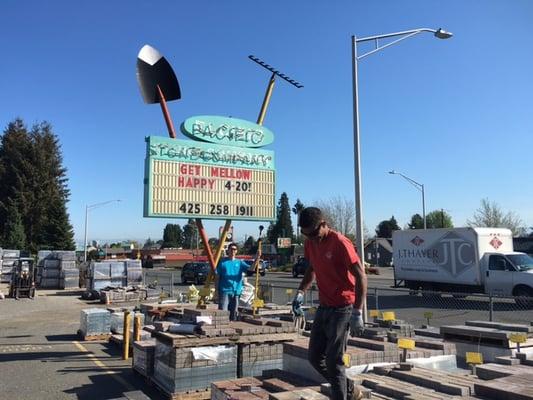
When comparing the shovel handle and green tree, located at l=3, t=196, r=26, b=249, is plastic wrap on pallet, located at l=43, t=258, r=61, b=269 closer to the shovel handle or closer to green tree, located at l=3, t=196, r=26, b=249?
green tree, located at l=3, t=196, r=26, b=249

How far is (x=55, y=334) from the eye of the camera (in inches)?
517

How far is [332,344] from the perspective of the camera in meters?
4.45

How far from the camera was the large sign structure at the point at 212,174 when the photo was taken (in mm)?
11648

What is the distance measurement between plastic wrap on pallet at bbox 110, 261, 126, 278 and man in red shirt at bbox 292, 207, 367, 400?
76.4 feet

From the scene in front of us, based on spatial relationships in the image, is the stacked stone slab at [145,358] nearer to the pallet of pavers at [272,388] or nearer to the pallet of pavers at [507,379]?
the pallet of pavers at [272,388]

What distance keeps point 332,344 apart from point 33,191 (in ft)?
186

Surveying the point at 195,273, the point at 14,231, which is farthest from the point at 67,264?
the point at 14,231

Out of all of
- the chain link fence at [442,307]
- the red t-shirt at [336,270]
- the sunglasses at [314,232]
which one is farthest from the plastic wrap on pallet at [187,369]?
the chain link fence at [442,307]

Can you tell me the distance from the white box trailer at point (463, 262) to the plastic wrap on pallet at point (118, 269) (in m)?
14.8

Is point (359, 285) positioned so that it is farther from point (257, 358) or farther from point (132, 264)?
point (132, 264)

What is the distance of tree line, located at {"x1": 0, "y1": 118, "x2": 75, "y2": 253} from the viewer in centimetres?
5219

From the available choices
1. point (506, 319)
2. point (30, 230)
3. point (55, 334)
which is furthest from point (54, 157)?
point (506, 319)

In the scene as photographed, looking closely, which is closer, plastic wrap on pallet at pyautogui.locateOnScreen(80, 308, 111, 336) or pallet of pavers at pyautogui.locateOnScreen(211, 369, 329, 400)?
pallet of pavers at pyautogui.locateOnScreen(211, 369, 329, 400)

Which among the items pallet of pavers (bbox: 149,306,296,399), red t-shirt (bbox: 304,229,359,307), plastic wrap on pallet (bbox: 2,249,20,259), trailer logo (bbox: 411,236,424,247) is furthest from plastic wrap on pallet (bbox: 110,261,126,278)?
red t-shirt (bbox: 304,229,359,307)
